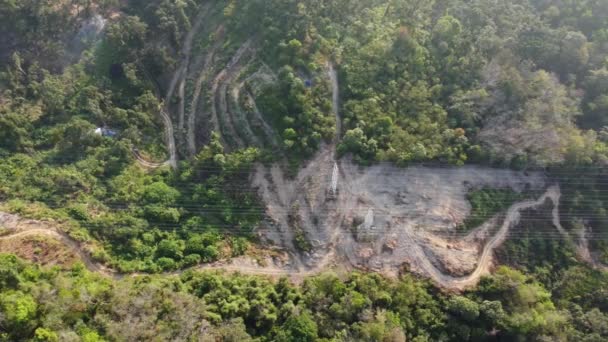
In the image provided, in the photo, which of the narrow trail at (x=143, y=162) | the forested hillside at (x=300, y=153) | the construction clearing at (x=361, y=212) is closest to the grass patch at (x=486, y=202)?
the forested hillside at (x=300, y=153)

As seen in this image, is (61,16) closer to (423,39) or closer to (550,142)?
(423,39)

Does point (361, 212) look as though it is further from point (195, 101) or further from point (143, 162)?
point (143, 162)

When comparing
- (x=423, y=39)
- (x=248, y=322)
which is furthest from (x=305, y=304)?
(x=423, y=39)

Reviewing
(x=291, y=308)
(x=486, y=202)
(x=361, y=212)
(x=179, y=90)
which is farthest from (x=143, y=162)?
(x=486, y=202)

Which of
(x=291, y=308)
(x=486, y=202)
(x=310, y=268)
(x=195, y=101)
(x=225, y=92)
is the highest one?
(x=225, y=92)

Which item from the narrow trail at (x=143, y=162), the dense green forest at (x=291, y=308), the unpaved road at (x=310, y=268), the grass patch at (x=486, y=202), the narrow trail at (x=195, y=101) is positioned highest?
the narrow trail at (x=195, y=101)

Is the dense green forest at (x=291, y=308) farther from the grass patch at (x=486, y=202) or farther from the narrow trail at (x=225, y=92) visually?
the narrow trail at (x=225, y=92)

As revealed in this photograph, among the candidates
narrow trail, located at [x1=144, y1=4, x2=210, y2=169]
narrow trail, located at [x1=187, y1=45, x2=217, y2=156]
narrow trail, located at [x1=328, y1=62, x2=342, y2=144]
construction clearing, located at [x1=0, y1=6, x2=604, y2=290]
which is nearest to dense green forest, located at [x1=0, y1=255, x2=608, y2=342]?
construction clearing, located at [x1=0, y1=6, x2=604, y2=290]

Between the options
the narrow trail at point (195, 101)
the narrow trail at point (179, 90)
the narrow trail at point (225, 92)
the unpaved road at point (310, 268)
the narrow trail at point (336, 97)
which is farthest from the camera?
the narrow trail at point (195, 101)
